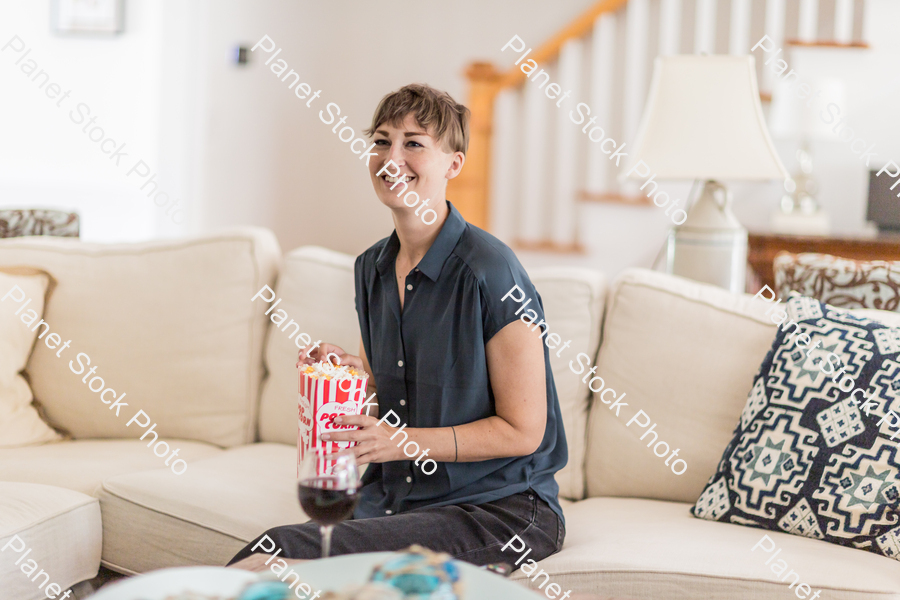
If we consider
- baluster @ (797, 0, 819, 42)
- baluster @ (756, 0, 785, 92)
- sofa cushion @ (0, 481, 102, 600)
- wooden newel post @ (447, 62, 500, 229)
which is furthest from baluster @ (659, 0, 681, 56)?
sofa cushion @ (0, 481, 102, 600)

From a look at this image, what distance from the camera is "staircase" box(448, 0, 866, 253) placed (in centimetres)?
358

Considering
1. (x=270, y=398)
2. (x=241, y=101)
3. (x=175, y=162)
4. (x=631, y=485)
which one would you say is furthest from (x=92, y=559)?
(x=241, y=101)

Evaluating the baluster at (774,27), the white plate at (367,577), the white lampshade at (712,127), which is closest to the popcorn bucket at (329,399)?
the white plate at (367,577)

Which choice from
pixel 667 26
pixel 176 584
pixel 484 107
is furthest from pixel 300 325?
pixel 667 26

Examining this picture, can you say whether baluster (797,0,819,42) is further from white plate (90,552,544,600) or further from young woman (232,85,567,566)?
white plate (90,552,544,600)

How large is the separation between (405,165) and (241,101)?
3.45m

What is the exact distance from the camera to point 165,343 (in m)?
2.02

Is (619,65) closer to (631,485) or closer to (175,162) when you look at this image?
(175,162)

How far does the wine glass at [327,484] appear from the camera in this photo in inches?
33.6

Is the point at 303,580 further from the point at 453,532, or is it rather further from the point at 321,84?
the point at 321,84

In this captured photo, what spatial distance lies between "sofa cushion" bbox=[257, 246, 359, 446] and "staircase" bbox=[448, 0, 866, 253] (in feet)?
6.32

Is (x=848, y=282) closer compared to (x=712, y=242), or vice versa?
(x=848, y=282)

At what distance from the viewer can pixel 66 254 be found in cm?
213

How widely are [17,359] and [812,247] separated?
2.77 m
